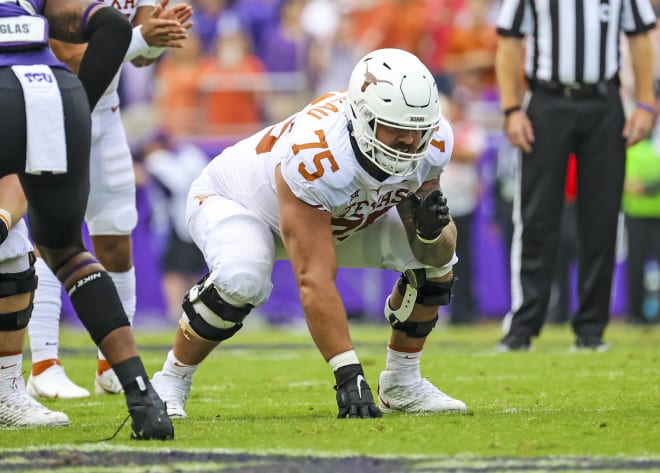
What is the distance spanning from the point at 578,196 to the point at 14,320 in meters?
4.02

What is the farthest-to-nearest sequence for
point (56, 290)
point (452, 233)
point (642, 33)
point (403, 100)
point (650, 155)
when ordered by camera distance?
point (650, 155), point (642, 33), point (56, 290), point (452, 233), point (403, 100)

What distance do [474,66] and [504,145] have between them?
1.01 meters

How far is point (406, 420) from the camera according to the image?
4.35 m

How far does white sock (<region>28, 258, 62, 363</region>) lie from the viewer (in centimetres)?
574

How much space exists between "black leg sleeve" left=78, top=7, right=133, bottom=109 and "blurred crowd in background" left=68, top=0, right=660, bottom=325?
6281mm

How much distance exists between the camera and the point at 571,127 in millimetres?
7371

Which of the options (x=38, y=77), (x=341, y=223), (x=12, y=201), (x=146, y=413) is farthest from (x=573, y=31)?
(x=146, y=413)

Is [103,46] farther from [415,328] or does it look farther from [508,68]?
[508,68]

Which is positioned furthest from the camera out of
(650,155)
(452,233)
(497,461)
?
(650,155)

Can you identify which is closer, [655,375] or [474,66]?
[655,375]

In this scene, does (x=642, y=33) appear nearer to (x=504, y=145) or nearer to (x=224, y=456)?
(x=504, y=145)

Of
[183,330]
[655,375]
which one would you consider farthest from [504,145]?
[183,330]


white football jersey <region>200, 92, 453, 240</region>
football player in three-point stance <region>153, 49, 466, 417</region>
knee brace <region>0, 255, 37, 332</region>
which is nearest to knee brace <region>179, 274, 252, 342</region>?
football player in three-point stance <region>153, 49, 466, 417</region>

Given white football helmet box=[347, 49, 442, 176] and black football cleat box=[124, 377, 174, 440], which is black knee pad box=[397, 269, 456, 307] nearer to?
white football helmet box=[347, 49, 442, 176]
